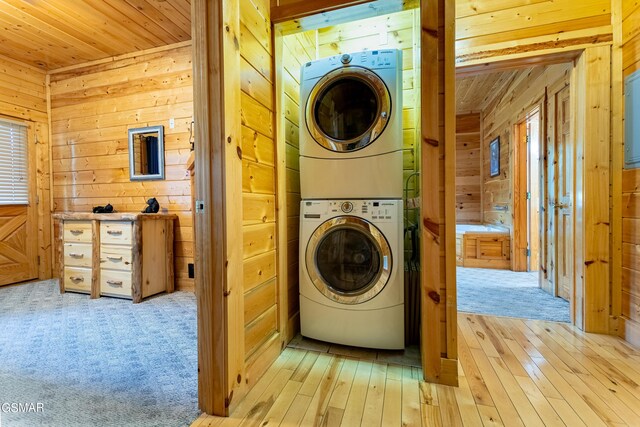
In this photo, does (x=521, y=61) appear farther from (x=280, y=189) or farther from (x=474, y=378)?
(x=474, y=378)

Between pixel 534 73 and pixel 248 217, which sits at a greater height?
pixel 534 73

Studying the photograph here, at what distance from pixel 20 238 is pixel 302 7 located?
4195mm

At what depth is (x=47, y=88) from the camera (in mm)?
3527

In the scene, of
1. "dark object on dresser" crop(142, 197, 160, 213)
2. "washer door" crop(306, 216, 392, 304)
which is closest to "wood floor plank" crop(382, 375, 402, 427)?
"washer door" crop(306, 216, 392, 304)

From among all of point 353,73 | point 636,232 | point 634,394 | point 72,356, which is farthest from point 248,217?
point 636,232

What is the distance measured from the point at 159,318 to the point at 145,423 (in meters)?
1.24

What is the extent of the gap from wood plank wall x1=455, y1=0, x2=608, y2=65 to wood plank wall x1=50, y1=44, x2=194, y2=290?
2.62m

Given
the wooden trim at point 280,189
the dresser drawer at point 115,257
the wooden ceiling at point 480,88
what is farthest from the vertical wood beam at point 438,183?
the dresser drawer at point 115,257

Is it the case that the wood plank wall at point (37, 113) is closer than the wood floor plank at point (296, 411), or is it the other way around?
the wood floor plank at point (296, 411)

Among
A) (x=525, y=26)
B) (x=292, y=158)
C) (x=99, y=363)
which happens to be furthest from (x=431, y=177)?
(x=99, y=363)

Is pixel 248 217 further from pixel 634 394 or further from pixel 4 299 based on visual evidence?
pixel 4 299

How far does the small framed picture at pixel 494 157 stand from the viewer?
4.38 meters

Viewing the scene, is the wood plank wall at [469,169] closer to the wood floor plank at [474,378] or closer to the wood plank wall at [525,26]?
the wood plank wall at [525,26]

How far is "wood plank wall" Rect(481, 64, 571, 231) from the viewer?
9.82ft
